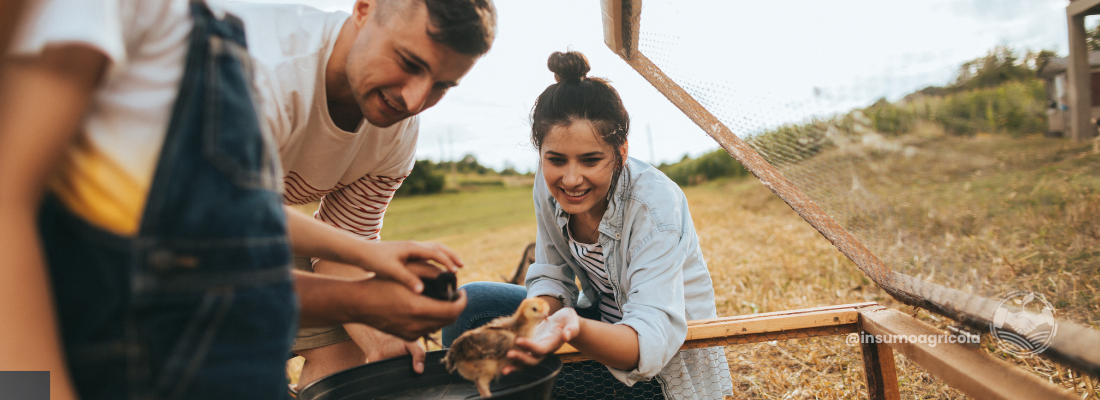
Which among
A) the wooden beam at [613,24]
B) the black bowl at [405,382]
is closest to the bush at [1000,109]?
the wooden beam at [613,24]

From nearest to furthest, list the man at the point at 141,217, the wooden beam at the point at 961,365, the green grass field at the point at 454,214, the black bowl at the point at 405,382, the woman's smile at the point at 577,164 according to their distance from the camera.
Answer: the man at the point at 141,217, the wooden beam at the point at 961,365, the black bowl at the point at 405,382, the woman's smile at the point at 577,164, the green grass field at the point at 454,214

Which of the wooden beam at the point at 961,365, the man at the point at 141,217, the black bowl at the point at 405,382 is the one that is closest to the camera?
the man at the point at 141,217

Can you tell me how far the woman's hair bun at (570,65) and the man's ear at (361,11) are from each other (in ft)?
2.24

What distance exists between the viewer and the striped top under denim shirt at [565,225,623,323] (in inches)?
71.9

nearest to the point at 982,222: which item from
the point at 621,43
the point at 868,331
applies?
the point at 868,331

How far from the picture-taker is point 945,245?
1438mm

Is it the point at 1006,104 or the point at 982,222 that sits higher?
the point at 1006,104

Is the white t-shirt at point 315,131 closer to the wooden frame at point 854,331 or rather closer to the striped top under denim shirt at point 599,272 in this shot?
the striped top under denim shirt at point 599,272

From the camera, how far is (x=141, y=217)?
1.92 feet

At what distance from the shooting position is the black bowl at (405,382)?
118 centimetres

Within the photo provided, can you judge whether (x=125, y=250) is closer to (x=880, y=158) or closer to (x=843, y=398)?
(x=880, y=158)

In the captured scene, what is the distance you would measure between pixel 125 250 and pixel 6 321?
0.11 m

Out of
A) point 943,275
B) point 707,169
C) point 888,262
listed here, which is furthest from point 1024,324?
point 707,169

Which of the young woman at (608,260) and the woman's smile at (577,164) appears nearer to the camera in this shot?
the young woman at (608,260)
